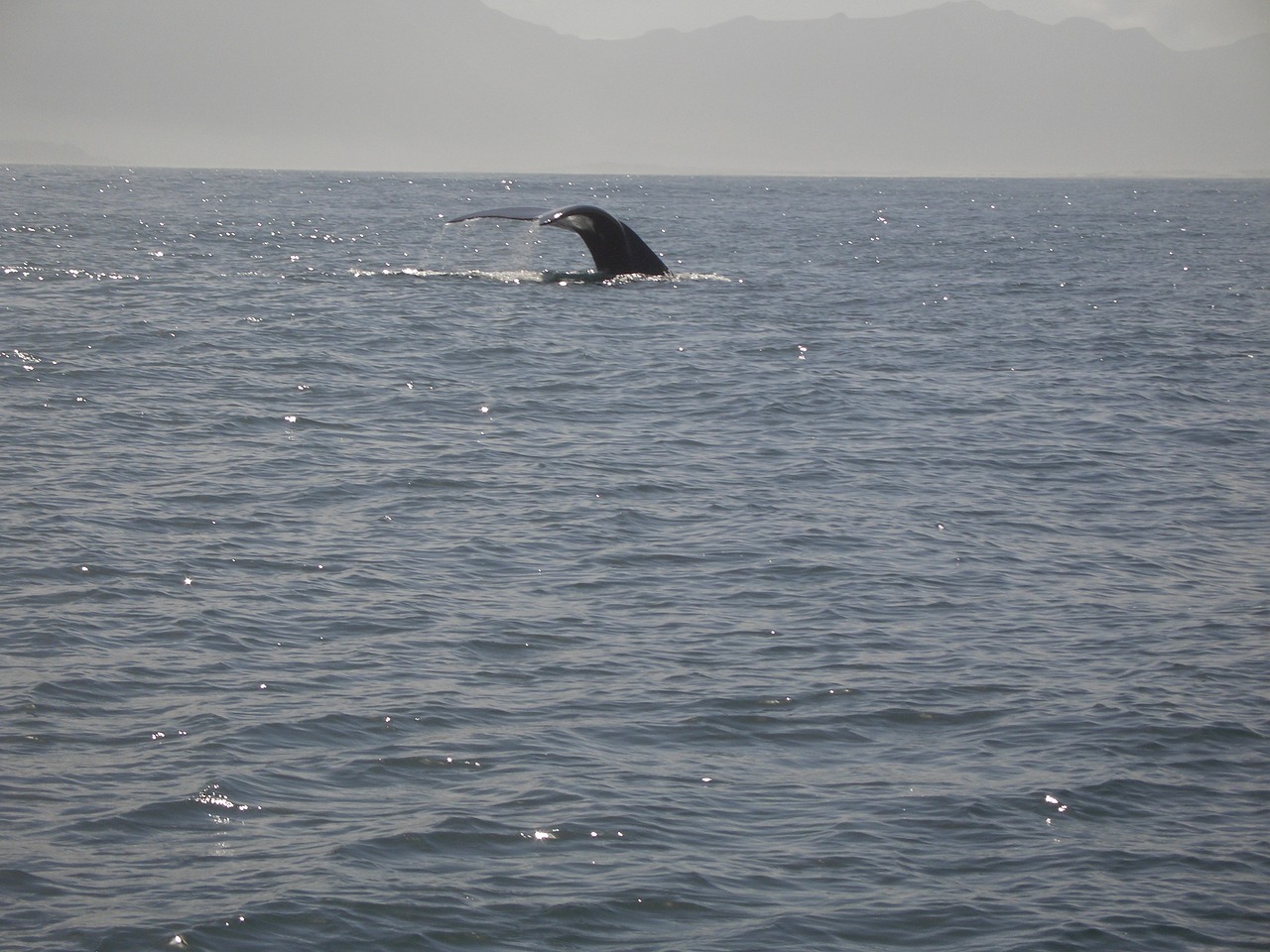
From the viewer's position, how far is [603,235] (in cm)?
3122

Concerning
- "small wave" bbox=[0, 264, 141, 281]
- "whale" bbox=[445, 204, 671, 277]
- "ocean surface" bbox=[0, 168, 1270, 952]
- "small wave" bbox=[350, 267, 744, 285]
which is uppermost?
"whale" bbox=[445, 204, 671, 277]

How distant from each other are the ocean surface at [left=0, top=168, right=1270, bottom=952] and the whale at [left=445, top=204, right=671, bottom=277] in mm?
2205

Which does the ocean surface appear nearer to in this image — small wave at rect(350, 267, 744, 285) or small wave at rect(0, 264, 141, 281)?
small wave at rect(0, 264, 141, 281)

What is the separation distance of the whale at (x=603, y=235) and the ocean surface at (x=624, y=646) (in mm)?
2205

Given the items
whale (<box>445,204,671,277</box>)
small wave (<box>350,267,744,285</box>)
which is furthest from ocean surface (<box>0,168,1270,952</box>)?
small wave (<box>350,267,744,285</box>)

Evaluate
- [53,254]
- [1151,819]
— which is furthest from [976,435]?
[53,254]

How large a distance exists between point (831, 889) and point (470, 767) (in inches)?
89.1

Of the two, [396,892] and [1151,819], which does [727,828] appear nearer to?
[396,892]

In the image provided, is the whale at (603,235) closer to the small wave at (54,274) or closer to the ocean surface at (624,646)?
the ocean surface at (624,646)

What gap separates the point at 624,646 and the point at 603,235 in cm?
2171

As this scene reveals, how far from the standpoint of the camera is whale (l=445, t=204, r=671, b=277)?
24250 mm

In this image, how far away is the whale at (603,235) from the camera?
24.2 metres

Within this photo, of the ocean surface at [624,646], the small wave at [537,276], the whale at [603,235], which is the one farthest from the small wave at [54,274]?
the ocean surface at [624,646]

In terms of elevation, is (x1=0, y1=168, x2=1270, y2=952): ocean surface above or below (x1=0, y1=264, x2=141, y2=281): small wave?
below
